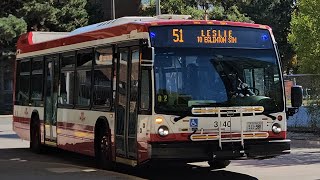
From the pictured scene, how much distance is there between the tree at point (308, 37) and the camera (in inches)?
819

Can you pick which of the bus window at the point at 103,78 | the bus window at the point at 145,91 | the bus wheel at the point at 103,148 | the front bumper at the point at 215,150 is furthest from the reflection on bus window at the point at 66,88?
the front bumper at the point at 215,150

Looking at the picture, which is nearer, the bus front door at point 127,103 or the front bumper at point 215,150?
the front bumper at point 215,150

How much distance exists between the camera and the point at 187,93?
9.41 m

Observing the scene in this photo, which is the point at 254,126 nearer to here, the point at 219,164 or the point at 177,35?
the point at 177,35

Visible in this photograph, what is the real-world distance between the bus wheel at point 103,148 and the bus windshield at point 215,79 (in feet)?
7.14

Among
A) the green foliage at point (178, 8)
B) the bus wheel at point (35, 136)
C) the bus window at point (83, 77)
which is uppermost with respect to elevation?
the green foliage at point (178, 8)

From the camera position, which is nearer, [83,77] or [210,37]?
[210,37]

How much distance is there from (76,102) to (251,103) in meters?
4.55

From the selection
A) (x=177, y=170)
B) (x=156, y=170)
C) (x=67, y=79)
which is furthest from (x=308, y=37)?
(x=156, y=170)

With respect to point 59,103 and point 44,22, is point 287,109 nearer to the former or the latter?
point 59,103

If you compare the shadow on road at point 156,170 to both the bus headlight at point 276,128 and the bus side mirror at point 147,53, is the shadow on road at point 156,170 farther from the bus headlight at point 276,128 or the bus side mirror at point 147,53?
the bus side mirror at point 147,53

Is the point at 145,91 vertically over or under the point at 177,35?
under

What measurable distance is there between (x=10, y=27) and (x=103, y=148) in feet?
99.9

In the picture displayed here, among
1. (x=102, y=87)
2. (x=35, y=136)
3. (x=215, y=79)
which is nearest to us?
(x=215, y=79)
